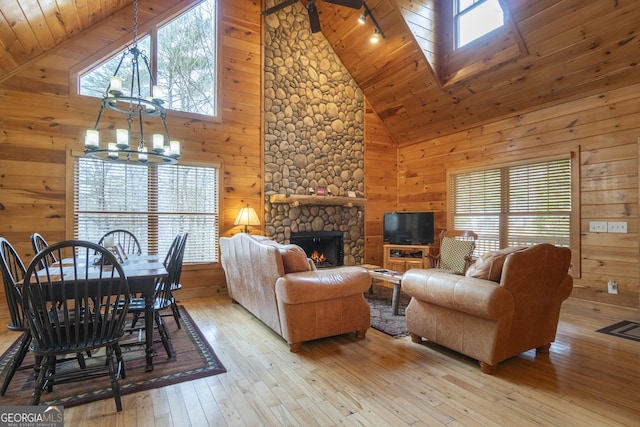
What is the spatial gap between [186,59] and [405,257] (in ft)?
15.9

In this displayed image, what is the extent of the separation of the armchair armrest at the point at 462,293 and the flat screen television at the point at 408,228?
10.1 ft

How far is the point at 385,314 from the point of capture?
4230 millimetres

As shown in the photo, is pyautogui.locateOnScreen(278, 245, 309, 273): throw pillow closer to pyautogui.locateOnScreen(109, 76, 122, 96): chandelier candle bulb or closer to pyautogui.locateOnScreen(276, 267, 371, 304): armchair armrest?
pyautogui.locateOnScreen(276, 267, 371, 304): armchair armrest

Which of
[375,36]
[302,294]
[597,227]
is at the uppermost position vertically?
[375,36]

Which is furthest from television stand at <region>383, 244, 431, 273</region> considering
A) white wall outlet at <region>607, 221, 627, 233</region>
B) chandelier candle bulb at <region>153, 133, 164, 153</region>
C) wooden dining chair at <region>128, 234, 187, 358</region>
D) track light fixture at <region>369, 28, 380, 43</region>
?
chandelier candle bulb at <region>153, 133, 164, 153</region>

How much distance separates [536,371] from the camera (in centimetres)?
270

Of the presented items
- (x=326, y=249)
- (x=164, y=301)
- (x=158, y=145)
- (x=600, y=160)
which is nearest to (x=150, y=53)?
(x=158, y=145)

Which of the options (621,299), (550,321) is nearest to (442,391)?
(550,321)

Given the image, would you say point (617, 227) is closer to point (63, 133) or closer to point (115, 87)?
point (115, 87)

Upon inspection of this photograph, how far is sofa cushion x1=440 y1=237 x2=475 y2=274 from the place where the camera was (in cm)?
509

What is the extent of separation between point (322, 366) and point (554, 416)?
5.13 ft

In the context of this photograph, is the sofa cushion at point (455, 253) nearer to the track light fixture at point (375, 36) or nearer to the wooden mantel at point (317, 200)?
the wooden mantel at point (317, 200)

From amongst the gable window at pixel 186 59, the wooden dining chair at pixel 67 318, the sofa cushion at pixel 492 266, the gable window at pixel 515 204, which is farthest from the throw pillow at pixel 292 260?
the gable window at pixel 515 204

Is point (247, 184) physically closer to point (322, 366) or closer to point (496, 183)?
point (322, 366)
